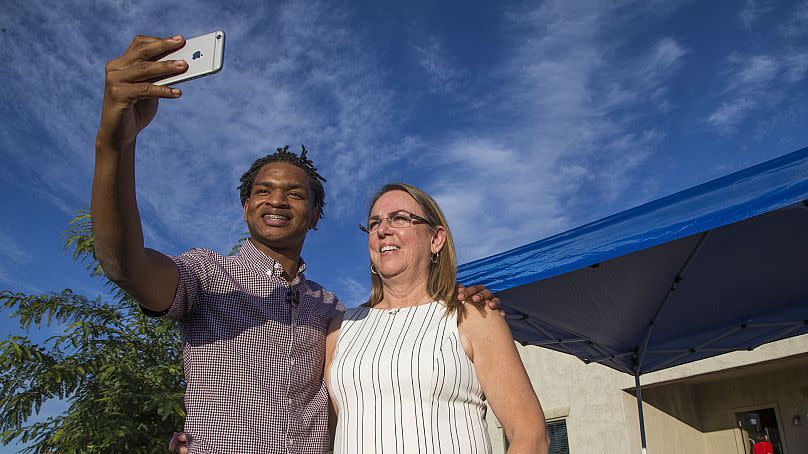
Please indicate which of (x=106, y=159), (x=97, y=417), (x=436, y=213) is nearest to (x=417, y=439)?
(x=436, y=213)

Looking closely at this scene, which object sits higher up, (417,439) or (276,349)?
(276,349)

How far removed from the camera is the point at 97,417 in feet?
18.0

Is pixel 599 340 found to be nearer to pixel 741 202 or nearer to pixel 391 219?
pixel 741 202

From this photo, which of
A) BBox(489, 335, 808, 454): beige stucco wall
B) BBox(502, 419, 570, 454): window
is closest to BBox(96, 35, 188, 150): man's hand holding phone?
BBox(489, 335, 808, 454): beige stucco wall

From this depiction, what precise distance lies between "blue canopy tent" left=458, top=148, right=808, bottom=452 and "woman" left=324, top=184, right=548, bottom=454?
148 centimetres

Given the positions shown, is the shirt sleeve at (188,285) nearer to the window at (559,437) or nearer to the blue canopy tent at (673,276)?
the blue canopy tent at (673,276)

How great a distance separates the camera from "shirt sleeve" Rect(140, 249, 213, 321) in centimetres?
176

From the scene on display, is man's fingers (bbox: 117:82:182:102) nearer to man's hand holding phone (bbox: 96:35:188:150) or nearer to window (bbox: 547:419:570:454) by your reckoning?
man's hand holding phone (bbox: 96:35:188:150)

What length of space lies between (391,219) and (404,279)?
0.67ft

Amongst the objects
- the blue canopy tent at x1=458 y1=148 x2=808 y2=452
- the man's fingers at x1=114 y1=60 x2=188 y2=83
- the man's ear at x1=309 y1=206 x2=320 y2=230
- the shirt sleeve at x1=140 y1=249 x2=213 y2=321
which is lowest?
the shirt sleeve at x1=140 y1=249 x2=213 y2=321

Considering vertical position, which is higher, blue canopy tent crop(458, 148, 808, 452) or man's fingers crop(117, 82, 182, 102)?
blue canopy tent crop(458, 148, 808, 452)

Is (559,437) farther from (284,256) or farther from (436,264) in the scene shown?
(284,256)

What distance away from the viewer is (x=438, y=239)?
2264mm

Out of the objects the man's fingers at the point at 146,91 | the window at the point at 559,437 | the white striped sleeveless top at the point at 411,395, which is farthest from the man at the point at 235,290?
the window at the point at 559,437
